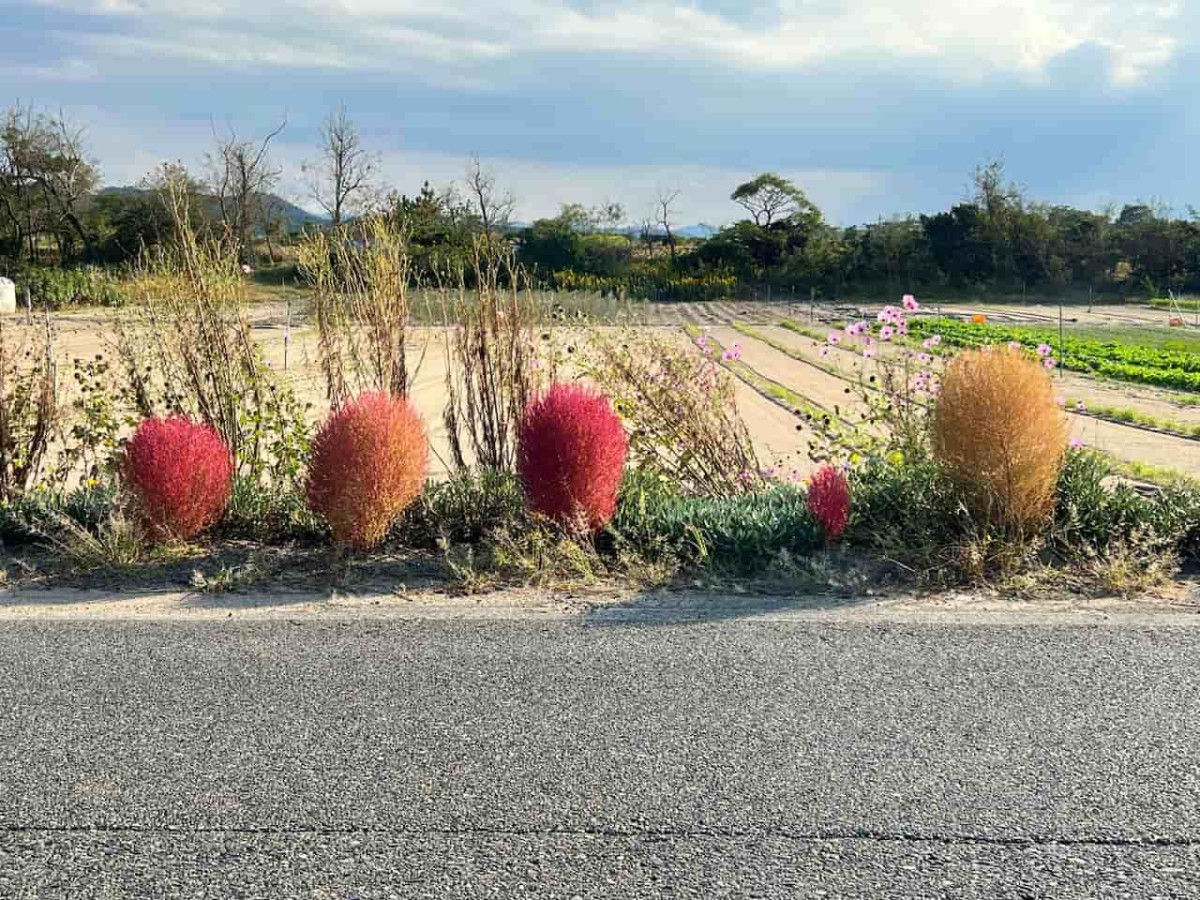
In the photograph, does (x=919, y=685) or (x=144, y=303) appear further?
(x=144, y=303)

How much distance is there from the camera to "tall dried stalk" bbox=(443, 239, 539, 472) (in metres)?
6.77

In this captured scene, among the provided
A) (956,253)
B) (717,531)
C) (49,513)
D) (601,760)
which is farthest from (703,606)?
(956,253)

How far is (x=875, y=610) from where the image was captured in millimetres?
4441

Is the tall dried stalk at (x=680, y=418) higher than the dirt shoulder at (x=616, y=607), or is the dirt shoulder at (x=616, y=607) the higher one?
the tall dried stalk at (x=680, y=418)

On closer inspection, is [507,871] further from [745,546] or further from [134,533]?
[134,533]

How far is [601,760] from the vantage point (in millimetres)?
3053

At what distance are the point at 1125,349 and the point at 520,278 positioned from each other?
72.7 feet

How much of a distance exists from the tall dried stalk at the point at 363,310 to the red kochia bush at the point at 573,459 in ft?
5.34

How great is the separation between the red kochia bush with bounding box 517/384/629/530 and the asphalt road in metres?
1.13

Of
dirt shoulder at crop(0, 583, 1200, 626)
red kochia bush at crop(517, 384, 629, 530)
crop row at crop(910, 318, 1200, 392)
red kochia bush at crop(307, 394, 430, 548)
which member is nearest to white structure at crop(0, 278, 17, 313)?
crop row at crop(910, 318, 1200, 392)

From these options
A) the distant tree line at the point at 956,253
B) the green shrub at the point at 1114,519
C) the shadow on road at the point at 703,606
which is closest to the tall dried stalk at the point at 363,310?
the shadow on road at the point at 703,606

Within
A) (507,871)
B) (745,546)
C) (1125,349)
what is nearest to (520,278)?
(745,546)

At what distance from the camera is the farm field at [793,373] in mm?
10523

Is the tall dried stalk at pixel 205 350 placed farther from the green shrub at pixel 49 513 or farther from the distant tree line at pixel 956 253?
the distant tree line at pixel 956 253
